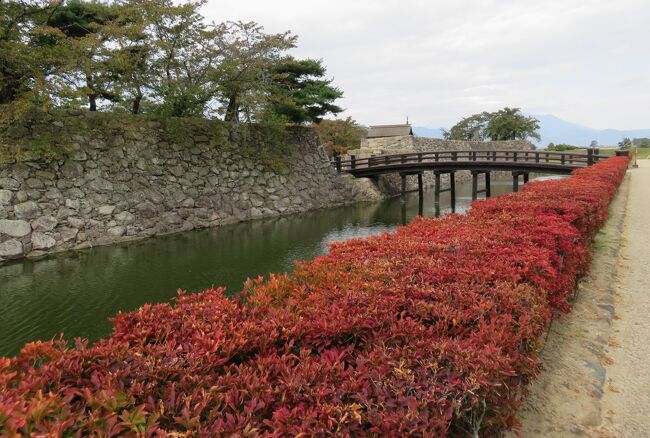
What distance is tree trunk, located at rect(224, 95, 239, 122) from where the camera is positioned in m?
19.0

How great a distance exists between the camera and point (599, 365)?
392cm

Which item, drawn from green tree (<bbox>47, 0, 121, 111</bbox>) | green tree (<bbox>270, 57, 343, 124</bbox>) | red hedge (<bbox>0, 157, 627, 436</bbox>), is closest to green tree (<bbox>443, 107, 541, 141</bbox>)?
green tree (<bbox>270, 57, 343, 124</bbox>)

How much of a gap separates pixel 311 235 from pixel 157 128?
7.68m

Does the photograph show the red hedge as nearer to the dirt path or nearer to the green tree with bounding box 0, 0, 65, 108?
the dirt path

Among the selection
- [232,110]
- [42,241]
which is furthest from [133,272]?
[232,110]

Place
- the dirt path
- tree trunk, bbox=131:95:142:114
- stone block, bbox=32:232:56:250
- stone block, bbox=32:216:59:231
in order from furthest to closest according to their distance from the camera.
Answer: tree trunk, bbox=131:95:142:114
stone block, bbox=32:216:59:231
stone block, bbox=32:232:56:250
the dirt path

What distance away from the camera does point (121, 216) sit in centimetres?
1434

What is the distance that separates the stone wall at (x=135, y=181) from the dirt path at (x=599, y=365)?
13.4m

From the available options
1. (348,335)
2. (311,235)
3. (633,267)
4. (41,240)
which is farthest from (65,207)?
(633,267)

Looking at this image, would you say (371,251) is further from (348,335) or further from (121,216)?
(121,216)

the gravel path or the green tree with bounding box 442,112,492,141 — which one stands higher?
the green tree with bounding box 442,112,492,141

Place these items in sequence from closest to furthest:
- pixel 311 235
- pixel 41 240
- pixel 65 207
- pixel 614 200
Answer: pixel 41 240, pixel 65 207, pixel 614 200, pixel 311 235

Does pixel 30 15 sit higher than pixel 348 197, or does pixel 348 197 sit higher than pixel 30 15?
pixel 30 15

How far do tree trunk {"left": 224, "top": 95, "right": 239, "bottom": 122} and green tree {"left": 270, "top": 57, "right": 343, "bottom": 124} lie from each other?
2.14 metres
